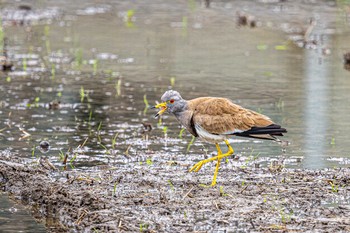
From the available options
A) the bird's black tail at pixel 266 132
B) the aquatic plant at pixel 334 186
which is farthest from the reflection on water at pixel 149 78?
the bird's black tail at pixel 266 132

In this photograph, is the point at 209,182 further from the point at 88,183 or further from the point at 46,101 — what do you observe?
the point at 46,101

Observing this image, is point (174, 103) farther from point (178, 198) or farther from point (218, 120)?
point (178, 198)

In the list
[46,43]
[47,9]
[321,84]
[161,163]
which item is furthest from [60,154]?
[47,9]

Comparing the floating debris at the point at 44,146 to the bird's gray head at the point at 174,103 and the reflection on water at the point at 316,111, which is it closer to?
the bird's gray head at the point at 174,103

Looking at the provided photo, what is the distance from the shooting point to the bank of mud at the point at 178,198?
827 cm

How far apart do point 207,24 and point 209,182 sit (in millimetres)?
16665

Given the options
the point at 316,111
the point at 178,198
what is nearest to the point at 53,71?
the point at 316,111

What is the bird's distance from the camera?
9664mm

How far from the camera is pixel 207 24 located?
2625 cm

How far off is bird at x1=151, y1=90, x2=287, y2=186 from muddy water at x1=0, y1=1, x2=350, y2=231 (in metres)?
1.17

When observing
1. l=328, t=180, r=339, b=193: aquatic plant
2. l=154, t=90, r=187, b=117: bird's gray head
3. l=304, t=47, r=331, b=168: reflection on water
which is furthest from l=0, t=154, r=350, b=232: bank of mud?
l=304, t=47, r=331, b=168: reflection on water

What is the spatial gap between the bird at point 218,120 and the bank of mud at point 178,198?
52cm

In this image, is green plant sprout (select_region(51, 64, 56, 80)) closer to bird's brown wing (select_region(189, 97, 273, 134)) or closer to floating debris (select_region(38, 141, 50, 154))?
floating debris (select_region(38, 141, 50, 154))

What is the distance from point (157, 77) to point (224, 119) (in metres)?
8.21
